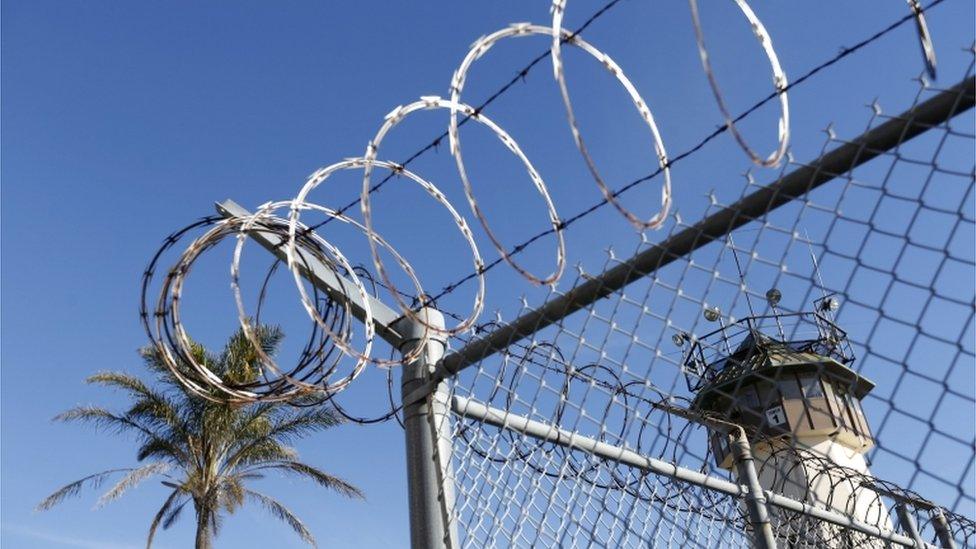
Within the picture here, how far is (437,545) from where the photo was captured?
3.21 metres

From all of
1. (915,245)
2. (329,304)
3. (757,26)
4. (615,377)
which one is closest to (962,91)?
(915,245)

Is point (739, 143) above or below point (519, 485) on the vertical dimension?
above

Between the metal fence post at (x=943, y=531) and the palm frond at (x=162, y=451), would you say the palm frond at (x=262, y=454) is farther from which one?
the metal fence post at (x=943, y=531)

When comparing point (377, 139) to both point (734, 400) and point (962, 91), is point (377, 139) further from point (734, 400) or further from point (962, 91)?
point (962, 91)

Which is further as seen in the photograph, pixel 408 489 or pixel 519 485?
pixel 519 485

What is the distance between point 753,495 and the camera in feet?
13.8

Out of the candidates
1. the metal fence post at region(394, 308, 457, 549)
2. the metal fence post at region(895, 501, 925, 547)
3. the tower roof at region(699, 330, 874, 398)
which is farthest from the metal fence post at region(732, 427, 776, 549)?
the metal fence post at region(394, 308, 457, 549)

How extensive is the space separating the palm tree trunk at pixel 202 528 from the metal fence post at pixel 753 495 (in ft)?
55.4

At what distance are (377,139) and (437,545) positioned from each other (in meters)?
1.59

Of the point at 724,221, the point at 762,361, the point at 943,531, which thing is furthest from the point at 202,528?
the point at 724,221

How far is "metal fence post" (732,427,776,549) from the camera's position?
13.2 feet

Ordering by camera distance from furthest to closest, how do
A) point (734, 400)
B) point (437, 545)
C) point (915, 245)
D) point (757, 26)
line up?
1. point (437, 545)
2. point (757, 26)
3. point (734, 400)
4. point (915, 245)

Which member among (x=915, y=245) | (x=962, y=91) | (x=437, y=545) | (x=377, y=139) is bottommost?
(x=437, y=545)

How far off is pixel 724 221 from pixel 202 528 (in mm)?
18775
